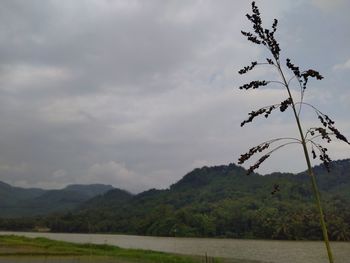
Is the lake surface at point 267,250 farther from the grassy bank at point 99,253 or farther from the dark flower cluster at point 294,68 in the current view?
the dark flower cluster at point 294,68

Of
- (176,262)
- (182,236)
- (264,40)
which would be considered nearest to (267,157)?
(264,40)

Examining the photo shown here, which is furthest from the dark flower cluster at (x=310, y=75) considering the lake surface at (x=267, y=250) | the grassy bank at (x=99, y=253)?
the lake surface at (x=267, y=250)

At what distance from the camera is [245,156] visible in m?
5.04

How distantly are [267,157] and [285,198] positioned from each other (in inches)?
7231

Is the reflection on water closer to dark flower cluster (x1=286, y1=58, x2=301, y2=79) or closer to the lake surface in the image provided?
the lake surface

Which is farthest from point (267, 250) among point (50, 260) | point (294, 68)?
point (294, 68)

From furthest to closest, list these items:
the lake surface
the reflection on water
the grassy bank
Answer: the lake surface, the grassy bank, the reflection on water

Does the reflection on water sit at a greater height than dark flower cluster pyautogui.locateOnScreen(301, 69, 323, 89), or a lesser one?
lesser

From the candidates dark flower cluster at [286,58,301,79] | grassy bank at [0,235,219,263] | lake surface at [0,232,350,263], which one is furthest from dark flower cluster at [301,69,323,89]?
lake surface at [0,232,350,263]

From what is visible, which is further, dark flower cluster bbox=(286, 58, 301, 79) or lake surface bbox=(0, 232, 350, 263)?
lake surface bbox=(0, 232, 350, 263)

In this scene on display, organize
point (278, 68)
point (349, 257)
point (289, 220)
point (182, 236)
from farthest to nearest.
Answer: point (182, 236) → point (349, 257) → point (278, 68) → point (289, 220)

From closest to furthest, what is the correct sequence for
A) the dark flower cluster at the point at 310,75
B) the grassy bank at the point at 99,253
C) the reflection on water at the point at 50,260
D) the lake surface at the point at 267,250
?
the dark flower cluster at the point at 310,75, the reflection on water at the point at 50,260, the grassy bank at the point at 99,253, the lake surface at the point at 267,250

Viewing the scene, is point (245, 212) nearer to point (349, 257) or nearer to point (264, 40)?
point (349, 257)

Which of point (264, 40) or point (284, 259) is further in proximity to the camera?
point (284, 259)
